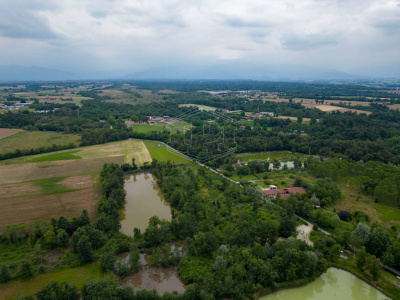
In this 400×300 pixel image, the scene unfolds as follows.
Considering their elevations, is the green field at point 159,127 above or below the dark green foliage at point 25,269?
above

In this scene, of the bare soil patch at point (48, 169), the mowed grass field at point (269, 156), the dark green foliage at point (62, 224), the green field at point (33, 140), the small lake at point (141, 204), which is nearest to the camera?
the dark green foliage at point (62, 224)

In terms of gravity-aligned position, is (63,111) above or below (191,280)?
above

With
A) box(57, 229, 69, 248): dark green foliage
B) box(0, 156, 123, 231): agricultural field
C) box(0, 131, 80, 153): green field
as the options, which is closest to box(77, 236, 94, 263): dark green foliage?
box(57, 229, 69, 248): dark green foliage

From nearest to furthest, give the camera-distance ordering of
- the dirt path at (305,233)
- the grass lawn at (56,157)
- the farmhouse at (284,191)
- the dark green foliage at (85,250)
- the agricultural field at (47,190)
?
the dark green foliage at (85,250), the dirt path at (305,233), the agricultural field at (47,190), the farmhouse at (284,191), the grass lawn at (56,157)

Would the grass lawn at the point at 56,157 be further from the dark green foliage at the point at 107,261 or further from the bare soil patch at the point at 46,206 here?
the dark green foliage at the point at 107,261

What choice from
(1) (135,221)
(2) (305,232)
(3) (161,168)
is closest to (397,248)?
(2) (305,232)

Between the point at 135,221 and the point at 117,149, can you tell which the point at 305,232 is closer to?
the point at 135,221

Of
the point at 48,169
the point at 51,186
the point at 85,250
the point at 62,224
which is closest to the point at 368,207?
the point at 85,250

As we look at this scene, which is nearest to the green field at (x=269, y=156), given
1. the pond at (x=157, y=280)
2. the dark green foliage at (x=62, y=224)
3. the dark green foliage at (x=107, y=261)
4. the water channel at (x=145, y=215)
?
the water channel at (x=145, y=215)
